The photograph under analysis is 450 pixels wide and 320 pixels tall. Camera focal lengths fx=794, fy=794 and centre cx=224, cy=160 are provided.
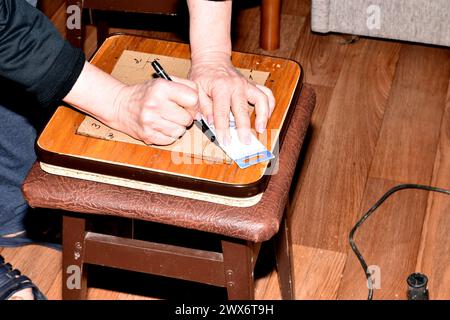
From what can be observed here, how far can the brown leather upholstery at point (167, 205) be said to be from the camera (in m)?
1.31

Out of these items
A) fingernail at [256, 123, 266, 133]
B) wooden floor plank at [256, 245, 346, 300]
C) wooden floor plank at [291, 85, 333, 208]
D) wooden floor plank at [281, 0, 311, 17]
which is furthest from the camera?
wooden floor plank at [281, 0, 311, 17]

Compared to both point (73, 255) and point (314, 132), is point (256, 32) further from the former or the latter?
point (73, 255)

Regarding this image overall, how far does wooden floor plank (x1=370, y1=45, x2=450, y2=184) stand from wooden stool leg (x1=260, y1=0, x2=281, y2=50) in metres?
0.42

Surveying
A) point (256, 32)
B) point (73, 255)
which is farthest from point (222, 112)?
point (256, 32)

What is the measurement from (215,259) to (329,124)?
1039 mm

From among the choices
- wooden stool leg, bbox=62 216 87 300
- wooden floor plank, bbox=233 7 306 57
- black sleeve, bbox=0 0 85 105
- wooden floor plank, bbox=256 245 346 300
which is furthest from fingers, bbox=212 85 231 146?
wooden floor plank, bbox=233 7 306 57

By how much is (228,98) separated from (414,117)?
3.90 ft

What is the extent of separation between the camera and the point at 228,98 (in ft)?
4.55

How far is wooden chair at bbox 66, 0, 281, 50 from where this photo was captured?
6.88 feet

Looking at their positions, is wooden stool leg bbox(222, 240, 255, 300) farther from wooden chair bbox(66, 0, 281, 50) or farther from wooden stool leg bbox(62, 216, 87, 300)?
wooden chair bbox(66, 0, 281, 50)

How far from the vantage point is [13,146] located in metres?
1.94
